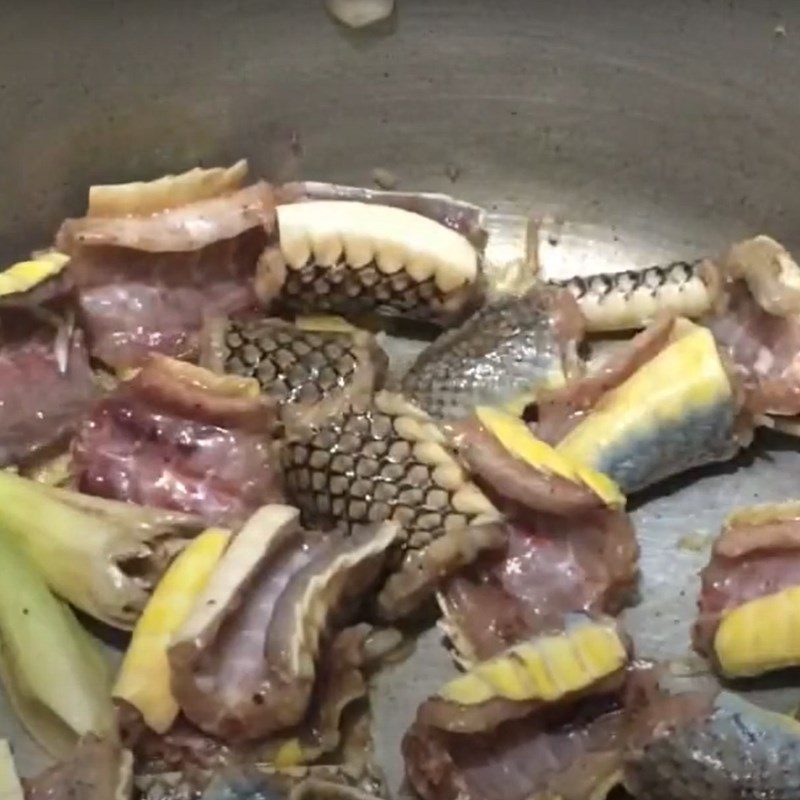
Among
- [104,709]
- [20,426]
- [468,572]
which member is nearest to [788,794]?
[468,572]

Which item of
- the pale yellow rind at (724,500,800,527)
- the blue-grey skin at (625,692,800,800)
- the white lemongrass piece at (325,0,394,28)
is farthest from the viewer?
the white lemongrass piece at (325,0,394,28)

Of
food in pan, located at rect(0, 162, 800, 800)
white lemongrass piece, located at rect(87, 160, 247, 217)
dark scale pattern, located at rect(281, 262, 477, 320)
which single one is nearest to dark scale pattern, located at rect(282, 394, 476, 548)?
food in pan, located at rect(0, 162, 800, 800)

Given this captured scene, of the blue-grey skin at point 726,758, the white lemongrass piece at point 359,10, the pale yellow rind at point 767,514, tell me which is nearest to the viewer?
the blue-grey skin at point 726,758

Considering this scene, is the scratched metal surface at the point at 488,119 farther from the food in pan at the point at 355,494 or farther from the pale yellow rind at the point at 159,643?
the pale yellow rind at the point at 159,643

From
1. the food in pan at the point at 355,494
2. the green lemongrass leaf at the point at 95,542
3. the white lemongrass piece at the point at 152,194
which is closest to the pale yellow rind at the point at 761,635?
the food in pan at the point at 355,494

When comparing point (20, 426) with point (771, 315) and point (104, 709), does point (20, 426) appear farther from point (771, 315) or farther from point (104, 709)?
point (771, 315)

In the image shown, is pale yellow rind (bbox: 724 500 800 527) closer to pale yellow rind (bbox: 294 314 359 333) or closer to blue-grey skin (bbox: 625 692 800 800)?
blue-grey skin (bbox: 625 692 800 800)

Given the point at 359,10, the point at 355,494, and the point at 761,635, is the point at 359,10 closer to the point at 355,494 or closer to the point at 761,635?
the point at 355,494
